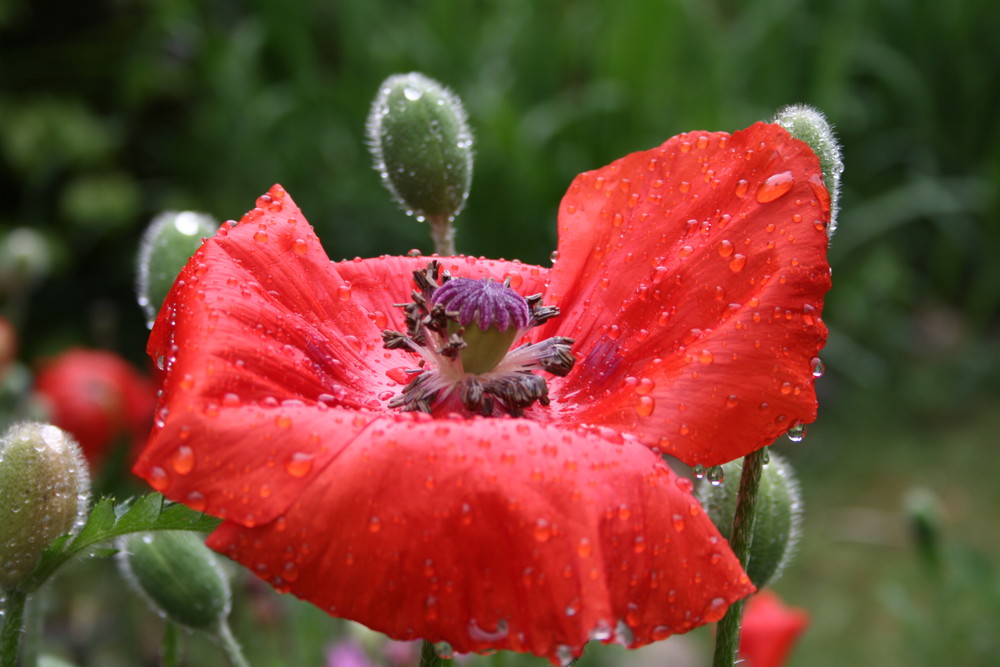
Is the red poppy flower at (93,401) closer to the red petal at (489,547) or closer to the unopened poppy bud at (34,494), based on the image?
the unopened poppy bud at (34,494)

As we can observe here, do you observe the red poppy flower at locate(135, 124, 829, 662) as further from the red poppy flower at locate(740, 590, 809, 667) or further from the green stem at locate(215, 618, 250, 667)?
the red poppy flower at locate(740, 590, 809, 667)

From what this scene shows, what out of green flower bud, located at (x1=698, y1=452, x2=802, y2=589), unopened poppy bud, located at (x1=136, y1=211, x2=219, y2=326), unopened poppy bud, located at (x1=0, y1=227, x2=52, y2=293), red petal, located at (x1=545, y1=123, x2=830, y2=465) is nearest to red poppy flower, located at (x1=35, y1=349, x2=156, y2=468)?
unopened poppy bud, located at (x1=0, y1=227, x2=52, y2=293)

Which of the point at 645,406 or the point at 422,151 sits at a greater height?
the point at 422,151

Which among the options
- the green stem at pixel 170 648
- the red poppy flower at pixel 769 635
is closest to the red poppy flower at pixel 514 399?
the green stem at pixel 170 648

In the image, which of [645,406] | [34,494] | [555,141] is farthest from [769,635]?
[555,141]

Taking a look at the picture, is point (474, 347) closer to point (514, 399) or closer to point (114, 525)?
point (514, 399)

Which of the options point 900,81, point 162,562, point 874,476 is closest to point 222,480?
point 162,562
